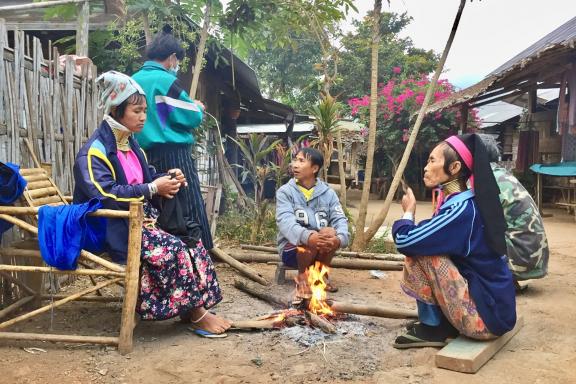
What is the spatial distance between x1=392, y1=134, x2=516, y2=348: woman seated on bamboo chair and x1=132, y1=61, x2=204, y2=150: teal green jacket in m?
1.80

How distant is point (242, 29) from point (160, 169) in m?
3.70

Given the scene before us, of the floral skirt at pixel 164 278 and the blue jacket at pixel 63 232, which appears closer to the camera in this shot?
the blue jacket at pixel 63 232

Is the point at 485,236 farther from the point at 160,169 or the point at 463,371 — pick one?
the point at 160,169

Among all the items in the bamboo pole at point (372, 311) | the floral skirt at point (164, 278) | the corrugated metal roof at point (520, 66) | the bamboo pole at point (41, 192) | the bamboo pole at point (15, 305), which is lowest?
the bamboo pole at point (15, 305)

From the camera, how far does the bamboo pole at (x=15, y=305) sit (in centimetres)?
331

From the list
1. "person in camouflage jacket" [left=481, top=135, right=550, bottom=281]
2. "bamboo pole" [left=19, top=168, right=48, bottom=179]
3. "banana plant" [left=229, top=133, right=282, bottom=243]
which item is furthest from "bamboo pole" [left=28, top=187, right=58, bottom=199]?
"person in camouflage jacket" [left=481, top=135, right=550, bottom=281]

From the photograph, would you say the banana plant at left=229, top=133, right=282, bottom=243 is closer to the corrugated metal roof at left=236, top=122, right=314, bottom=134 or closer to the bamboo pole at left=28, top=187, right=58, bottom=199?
the bamboo pole at left=28, top=187, right=58, bottom=199

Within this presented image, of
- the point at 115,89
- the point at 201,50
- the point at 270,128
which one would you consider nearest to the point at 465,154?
the point at 115,89

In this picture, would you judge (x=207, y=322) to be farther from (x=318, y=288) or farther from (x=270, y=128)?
(x=270, y=128)

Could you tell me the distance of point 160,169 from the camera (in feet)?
12.5

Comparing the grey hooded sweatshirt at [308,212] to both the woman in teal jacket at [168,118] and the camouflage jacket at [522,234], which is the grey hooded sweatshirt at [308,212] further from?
the camouflage jacket at [522,234]

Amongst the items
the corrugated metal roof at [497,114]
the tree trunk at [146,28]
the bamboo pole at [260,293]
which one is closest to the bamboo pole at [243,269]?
the bamboo pole at [260,293]

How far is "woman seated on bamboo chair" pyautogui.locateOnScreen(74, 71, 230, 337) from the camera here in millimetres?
3039

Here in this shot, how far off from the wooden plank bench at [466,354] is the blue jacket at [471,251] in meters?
0.11
